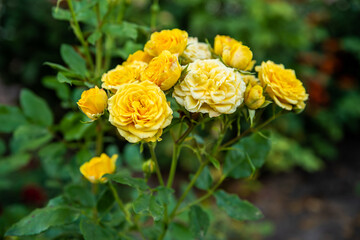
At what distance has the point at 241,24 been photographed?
9.30 ft

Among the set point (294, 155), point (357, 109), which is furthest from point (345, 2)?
point (294, 155)

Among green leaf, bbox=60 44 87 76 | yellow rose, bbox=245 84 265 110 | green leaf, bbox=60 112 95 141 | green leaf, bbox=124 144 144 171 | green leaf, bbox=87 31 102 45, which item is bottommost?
green leaf, bbox=124 144 144 171

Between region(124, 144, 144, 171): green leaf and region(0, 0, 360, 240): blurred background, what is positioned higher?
region(124, 144, 144, 171): green leaf

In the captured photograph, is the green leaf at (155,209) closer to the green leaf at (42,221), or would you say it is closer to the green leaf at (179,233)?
the green leaf at (42,221)

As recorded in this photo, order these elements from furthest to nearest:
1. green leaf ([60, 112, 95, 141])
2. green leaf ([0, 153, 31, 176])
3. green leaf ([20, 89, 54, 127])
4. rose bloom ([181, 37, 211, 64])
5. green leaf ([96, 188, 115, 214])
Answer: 1. green leaf ([0, 153, 31, 176])
2. green leaf ([20, 89, 54, 127])
3. green leaf ([60, 112, 95, 141])
4. green leaf ([96, 188, 115, 214])
5. rose bloom ([181, 37, 211, 64])

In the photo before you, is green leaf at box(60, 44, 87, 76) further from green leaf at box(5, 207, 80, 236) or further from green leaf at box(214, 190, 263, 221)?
green leaf at box(214, 190, 263, 221)

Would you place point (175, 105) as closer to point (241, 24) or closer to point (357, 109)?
point (241, 24)

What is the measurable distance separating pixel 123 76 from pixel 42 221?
391mm

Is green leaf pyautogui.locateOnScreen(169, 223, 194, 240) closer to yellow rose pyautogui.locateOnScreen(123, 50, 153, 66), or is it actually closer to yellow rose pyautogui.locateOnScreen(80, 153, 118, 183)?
yellow rose pyautogui.locateOnScreen(80, 153, 118, 183)

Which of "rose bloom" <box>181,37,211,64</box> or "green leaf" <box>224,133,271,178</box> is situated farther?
"green leaf" <box>224,133,271,178</box>

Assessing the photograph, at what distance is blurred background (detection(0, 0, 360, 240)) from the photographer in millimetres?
2432

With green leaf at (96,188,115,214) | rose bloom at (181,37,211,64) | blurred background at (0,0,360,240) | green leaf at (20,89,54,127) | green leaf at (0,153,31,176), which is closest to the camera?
rose bloom at (181,37,211,64)

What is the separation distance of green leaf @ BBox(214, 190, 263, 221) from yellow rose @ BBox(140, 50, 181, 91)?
0.39 metres

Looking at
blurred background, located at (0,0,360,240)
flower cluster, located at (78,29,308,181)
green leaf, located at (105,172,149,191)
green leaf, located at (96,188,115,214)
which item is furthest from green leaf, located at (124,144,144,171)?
blurred background, located at (0,0,360,240)
